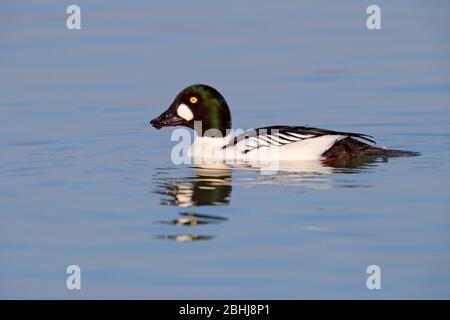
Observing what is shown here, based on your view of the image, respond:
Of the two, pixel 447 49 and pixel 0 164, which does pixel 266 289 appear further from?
pixel 447 49

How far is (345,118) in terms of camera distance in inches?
664

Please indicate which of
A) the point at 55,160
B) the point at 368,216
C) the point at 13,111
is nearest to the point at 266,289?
the point at 368,216

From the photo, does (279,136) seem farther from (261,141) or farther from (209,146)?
(209,146)

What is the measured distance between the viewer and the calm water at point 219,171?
9875 millimetres

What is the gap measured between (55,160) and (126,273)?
4.87m

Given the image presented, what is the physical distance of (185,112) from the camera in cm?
1504

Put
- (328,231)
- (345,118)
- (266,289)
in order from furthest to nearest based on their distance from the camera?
(345,118) → (328,231) → (266,289)

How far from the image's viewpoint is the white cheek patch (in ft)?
49.2

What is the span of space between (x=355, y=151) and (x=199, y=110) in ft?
6.48

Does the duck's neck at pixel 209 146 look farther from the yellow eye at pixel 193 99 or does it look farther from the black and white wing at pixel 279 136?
the yellow eye at pixel 193 99

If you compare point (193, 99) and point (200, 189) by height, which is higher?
point (193, 99)
